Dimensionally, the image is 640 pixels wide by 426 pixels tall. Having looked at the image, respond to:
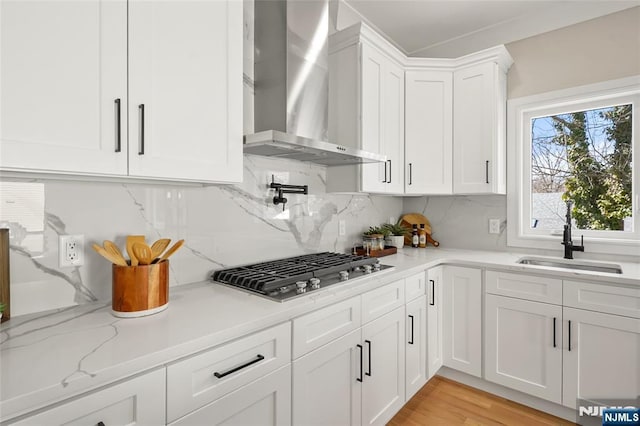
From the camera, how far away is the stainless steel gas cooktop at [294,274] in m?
1.37

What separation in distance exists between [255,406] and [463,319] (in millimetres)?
1771

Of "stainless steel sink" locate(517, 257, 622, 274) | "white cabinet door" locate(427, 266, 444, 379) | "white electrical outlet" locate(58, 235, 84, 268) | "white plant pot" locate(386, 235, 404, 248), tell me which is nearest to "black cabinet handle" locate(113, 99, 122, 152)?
"white electrical outlet" locate(58, 235, 84, 268)

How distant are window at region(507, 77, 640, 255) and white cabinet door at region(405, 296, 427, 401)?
1152mm

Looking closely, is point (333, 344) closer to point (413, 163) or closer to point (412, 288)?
point (412, 288)

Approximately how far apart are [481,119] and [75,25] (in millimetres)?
2528

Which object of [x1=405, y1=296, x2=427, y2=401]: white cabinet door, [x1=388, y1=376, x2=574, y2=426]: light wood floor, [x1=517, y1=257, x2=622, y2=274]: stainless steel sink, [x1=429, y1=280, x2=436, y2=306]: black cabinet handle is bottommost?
[x1=388, y1=376, x2=574, y2=426]: light wood floor

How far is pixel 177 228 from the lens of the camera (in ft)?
4.91

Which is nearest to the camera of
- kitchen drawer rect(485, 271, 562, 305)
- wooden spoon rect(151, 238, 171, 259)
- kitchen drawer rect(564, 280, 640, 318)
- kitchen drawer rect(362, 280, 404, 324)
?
wooden spoon rect(151, 238, 171, 259)

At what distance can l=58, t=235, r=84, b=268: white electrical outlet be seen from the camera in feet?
3.83

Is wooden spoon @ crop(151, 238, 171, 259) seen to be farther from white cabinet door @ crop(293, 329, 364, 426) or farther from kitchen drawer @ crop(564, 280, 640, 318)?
kitchen drawer @ crop(564, 280, 640, 318)

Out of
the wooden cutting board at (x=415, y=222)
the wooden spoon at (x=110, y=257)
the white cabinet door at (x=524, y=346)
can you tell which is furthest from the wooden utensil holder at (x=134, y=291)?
the wooden cutting board at (x=415, y=222)

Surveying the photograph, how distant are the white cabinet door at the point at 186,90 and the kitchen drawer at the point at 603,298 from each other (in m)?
2.02

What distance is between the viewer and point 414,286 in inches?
81.4

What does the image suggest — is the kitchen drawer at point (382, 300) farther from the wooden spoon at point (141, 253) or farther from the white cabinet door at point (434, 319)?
the wooden spoon at point (141, 253)
